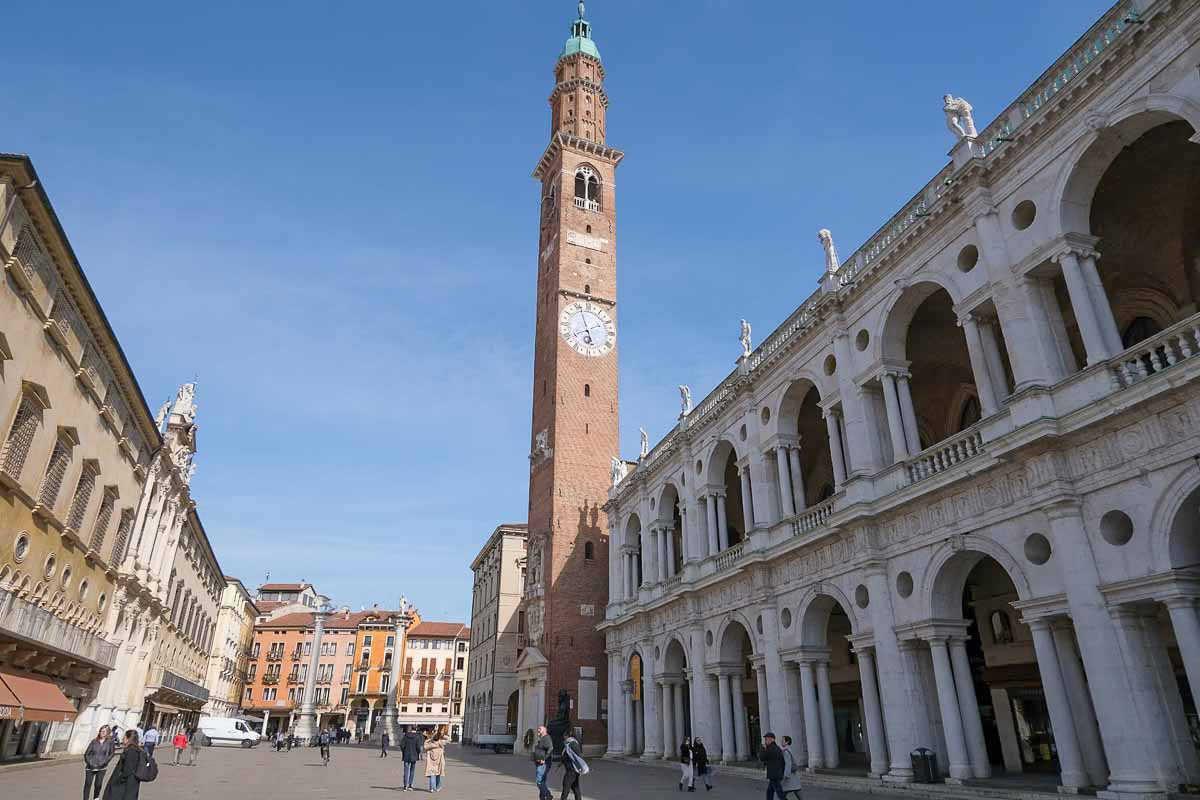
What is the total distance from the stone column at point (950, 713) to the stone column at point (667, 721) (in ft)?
51.6

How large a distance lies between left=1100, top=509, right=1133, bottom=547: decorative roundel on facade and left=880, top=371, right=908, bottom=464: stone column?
5.53 meters

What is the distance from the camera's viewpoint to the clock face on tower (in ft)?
151

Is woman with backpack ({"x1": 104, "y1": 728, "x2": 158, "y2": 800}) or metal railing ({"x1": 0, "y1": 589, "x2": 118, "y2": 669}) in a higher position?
metal railing ({"x1": 0, "y1": 589, "x2": 118, "y2": 669})

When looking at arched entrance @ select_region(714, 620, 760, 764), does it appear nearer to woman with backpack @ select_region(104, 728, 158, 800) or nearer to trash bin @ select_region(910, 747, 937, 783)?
trash bin @ select_region(910, 747, 937, 783)

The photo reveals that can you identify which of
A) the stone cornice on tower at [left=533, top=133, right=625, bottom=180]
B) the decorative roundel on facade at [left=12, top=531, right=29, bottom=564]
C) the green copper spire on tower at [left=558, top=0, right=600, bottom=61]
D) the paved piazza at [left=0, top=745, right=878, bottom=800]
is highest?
the green copper spire on tower at [left=558, top=0, right=600, bottom=61]

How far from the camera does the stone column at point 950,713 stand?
15834 mm

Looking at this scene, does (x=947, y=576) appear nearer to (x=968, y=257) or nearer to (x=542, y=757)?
(x=968, y=257)

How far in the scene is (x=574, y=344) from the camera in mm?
45875

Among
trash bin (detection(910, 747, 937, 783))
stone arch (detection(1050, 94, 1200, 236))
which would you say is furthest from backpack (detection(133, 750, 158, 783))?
stone arch (detection(1050, 94, 1200, 236))

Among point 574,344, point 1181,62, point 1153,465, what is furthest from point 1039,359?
point 574,344

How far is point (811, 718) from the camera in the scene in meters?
21.4

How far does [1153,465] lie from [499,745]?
4065cm

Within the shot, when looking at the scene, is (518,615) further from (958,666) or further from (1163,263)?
(1163,263)

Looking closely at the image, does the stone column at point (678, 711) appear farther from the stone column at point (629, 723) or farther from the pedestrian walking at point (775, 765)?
the pedestrian walking at point (775, 765)
